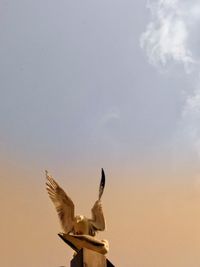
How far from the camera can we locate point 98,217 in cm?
1111

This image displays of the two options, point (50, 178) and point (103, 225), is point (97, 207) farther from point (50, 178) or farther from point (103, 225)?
point (50, 178)

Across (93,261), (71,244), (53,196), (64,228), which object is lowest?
(93,261)

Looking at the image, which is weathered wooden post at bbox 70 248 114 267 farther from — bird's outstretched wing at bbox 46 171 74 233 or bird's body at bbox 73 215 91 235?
bird's outstretched wing at bbox 46 171 74 233

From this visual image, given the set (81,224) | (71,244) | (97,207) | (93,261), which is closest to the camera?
(93,261)

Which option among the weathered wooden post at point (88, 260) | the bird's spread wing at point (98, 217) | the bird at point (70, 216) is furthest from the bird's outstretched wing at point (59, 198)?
the weathered wooden post at point (88, 260)

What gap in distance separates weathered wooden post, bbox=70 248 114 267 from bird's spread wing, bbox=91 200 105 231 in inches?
130

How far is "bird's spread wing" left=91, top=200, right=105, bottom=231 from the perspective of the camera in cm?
1083

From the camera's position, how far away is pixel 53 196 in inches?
431

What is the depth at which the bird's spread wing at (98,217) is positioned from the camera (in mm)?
10828

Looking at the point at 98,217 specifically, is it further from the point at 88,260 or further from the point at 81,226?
the point at 88,260

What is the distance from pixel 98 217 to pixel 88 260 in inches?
154

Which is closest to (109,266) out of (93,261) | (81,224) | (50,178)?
(93,261)

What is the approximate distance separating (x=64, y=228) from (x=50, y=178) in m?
1.16

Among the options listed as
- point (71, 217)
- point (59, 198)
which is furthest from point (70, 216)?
point (59, 198)
